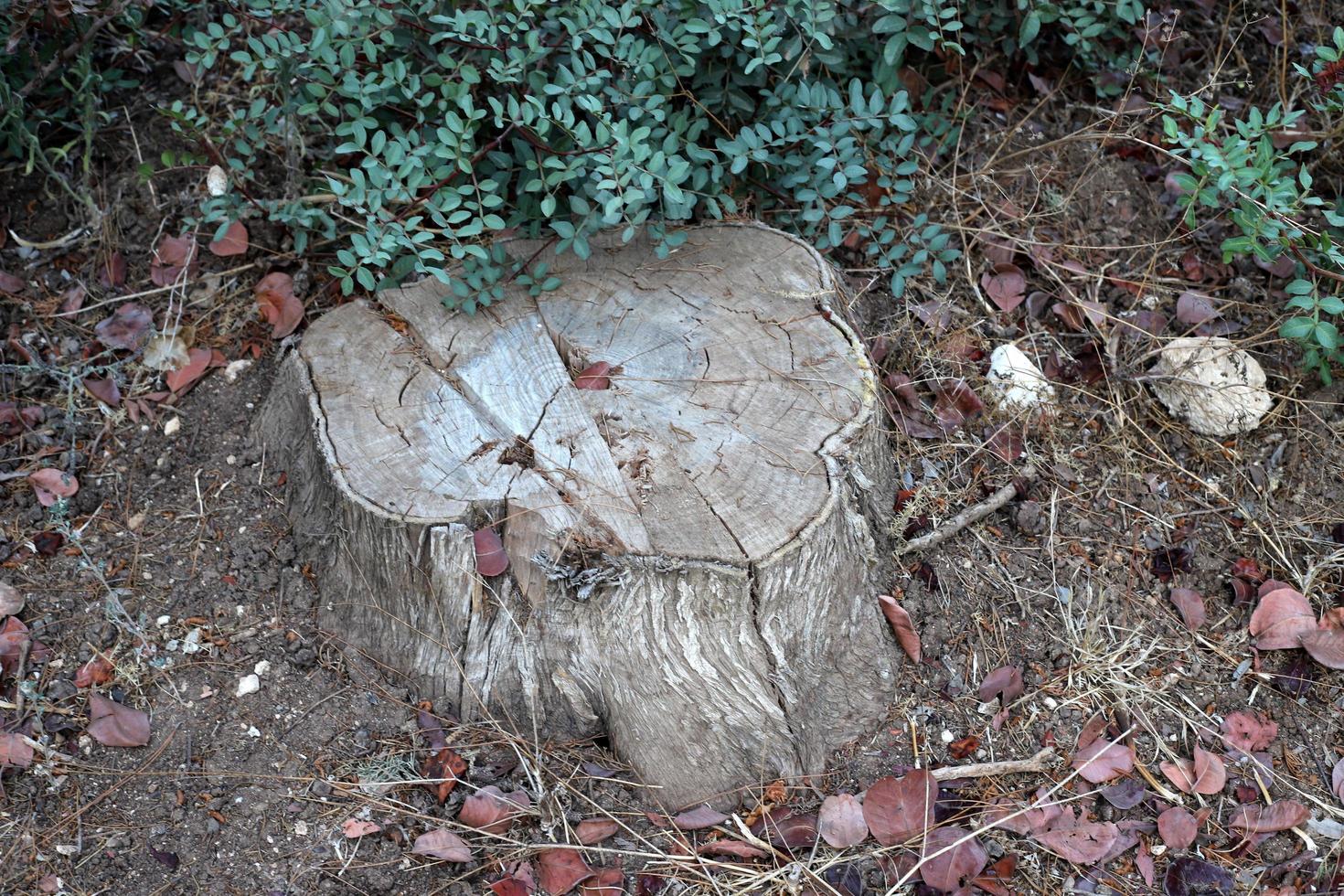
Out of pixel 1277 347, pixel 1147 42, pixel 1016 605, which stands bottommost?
pixel 1016 605

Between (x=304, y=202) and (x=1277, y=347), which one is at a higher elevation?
(x=304, y=202)

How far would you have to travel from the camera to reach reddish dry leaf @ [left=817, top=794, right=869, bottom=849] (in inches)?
86.7

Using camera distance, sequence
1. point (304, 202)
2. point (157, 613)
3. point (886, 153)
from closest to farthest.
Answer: point (157, 613), point (304, 202), point (886, 153)

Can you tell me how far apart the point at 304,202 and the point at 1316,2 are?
299 cm

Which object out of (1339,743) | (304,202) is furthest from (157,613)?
(1339,743)

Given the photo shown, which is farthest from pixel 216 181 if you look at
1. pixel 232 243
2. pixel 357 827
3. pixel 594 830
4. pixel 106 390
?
pixel 594 830

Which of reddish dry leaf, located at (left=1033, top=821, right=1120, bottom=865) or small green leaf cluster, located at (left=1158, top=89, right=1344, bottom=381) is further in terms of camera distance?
small green leaf cluster, located at (left=1158, top=89, right=1344, bottom=381)

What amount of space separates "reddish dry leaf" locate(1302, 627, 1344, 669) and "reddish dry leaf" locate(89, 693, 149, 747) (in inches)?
101

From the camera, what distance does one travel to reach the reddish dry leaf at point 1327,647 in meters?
2.52

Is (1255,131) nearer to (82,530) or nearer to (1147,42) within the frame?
(1147,42)

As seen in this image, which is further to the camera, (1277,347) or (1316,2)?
(1316,2)

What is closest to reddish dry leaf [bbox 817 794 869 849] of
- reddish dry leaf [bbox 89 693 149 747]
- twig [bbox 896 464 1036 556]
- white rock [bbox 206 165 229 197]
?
twig [bbox 896 464 1036 556]

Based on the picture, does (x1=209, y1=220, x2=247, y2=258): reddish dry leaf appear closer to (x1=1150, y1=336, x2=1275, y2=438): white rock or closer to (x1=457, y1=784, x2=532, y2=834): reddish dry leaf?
(x1=457, y1=784, x2=532, y2=834): reddish dry leaf

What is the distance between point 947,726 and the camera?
7.87 feet
